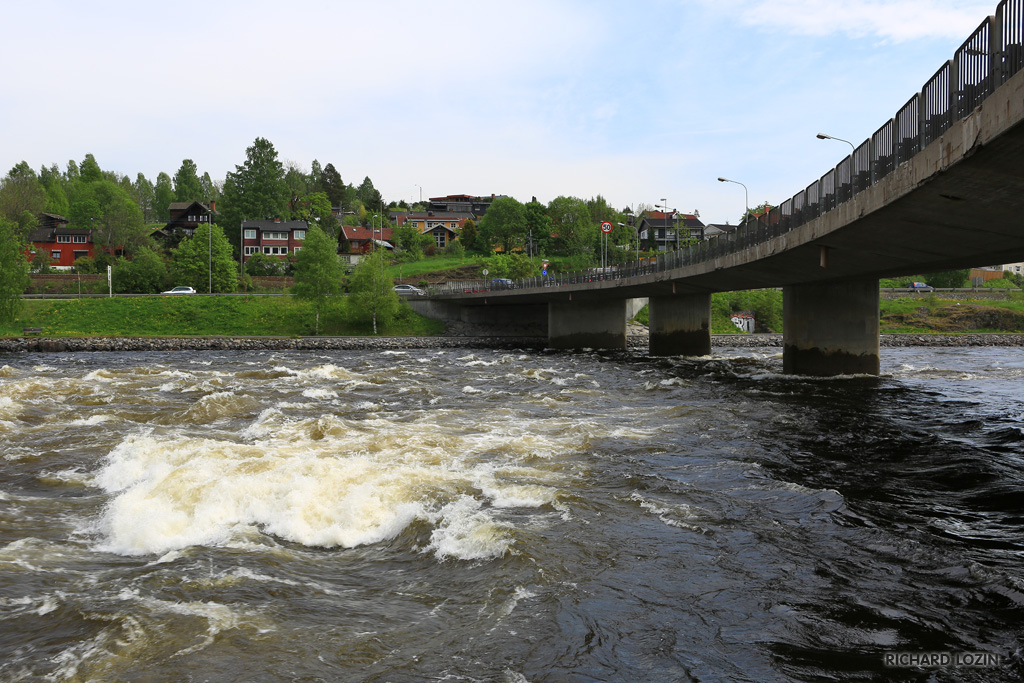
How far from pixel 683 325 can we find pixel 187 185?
164682 millimetres

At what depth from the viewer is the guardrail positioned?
522 inches

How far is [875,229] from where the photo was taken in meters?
22.7

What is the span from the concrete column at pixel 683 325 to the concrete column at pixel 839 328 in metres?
18.2

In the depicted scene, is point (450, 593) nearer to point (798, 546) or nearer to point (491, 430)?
point (798, 546)

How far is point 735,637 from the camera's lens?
8516mm

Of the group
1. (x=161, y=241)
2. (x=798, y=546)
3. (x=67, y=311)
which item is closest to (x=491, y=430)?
(x=798, y=546)

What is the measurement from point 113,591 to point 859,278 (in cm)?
3553

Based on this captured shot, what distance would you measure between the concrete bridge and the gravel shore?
1577 cm

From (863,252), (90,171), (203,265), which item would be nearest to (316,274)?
(203,265)

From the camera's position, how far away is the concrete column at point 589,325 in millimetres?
67062

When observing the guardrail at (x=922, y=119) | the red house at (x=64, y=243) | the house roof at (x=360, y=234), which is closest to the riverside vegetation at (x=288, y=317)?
the red house at (x=64, y=243)

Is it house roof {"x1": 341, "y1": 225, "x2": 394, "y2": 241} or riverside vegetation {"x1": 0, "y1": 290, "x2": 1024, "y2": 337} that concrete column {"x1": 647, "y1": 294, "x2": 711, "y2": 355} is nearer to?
riverside vegetation {"x1": 0, "y1": 290, "x2": 1024, "y2": 337}

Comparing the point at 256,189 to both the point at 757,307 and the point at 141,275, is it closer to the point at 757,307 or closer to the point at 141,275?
the point at 141,275

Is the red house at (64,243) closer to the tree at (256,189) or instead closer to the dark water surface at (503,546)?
the tree at (256,189)
